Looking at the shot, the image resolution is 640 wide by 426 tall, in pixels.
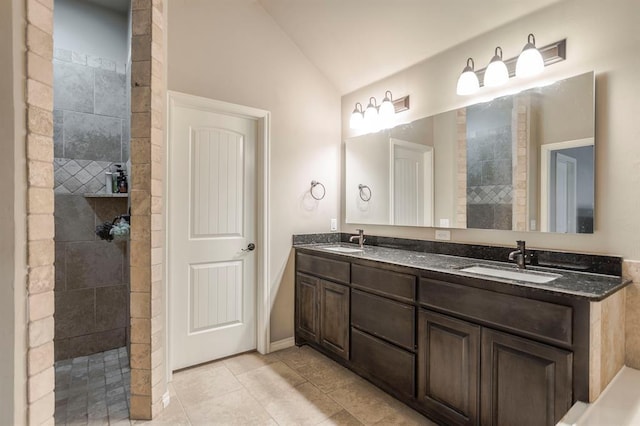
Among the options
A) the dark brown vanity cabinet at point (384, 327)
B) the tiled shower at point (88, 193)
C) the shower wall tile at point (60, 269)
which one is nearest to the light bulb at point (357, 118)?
the dark brown vanity cabinet at point (384, 327)

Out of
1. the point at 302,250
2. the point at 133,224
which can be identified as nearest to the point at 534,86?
the point at 302,250

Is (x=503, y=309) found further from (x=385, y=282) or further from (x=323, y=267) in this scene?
(x=323, y=267)

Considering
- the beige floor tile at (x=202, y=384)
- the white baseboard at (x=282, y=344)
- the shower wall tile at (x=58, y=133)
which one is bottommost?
the beige floor tile at (x=202, y=384)

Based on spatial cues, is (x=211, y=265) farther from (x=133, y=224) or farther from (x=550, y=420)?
(x=550, y=420)

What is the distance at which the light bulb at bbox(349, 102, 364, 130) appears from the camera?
3.12 meters

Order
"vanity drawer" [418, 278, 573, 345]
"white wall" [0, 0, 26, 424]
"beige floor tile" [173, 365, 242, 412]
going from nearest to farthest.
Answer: "white wall" [0, 0, 26, 424] < "vanity drawer" [418, 278, 573, 345] < "beige floor tile" [173, 365, 242, 412]

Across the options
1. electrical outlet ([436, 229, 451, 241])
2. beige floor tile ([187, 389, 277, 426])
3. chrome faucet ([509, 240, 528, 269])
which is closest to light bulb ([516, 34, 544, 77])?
chrome faucet ([509, 240, 528, 269])

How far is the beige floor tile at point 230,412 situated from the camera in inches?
78.0

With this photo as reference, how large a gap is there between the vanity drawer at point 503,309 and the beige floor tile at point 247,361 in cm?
152

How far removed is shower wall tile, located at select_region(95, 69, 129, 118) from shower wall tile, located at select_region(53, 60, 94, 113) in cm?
5

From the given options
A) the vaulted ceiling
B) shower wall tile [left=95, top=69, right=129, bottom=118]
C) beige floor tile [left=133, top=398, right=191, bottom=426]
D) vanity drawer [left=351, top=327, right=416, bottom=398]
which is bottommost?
beige floor tile [left=133, top=398, right=191, bottom=426]

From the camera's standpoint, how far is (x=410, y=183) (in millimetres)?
2781

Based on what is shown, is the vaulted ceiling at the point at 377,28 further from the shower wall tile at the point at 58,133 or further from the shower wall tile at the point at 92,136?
the shower wall tile at the point at 58,133

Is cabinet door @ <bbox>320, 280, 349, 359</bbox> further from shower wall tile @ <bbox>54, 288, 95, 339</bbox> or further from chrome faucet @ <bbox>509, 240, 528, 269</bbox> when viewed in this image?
shower wall tile @ <bbox>54, 288, 95, 339</bbox>
